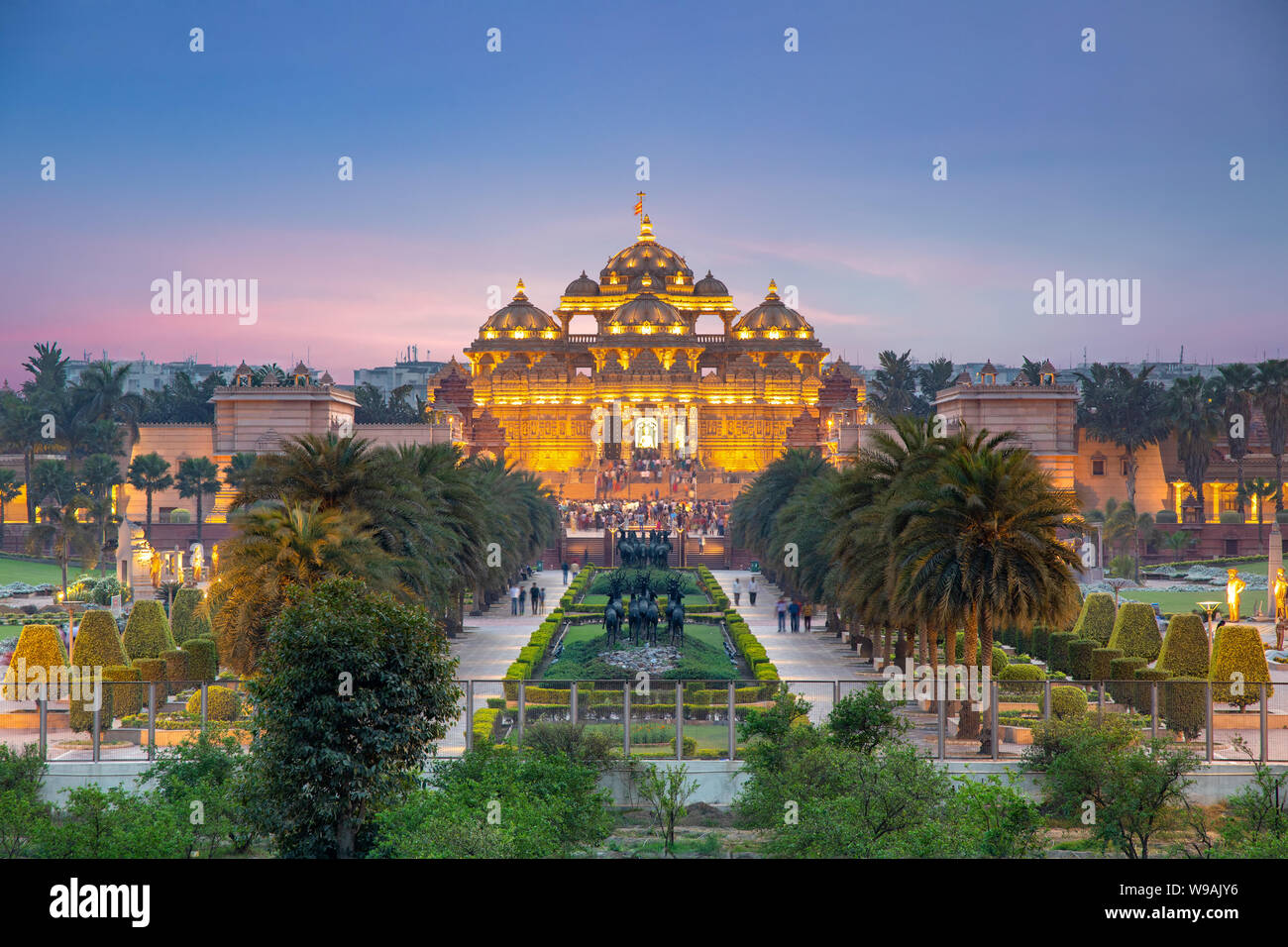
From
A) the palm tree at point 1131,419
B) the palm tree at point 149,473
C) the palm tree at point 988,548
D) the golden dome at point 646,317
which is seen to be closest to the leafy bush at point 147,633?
the palm tree at point 988,548

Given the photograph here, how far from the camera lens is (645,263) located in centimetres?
13775

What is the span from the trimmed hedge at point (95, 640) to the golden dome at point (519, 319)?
336ft

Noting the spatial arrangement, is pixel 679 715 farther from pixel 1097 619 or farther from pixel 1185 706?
pixel 1097 619

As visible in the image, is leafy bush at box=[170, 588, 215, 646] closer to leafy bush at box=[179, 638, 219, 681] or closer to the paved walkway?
leafy bush at box=[179, 638, 219, 681]

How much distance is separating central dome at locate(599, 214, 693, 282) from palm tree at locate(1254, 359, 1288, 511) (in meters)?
58.2

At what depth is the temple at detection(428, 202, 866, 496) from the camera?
387 ft

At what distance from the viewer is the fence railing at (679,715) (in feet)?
76.4

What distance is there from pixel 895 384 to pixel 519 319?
32137 millimetres

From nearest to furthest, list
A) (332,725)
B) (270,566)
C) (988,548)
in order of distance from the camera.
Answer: (332,725), (270,566), (988,548)

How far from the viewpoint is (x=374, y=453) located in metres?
31.5

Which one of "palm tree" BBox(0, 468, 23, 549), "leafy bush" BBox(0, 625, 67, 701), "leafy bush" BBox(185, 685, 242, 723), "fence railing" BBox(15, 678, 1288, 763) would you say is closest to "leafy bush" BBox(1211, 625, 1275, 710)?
"fence railing" BBox(15, 678, 1288, 763)

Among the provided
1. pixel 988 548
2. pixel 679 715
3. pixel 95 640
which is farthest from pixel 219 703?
pixel 988 548
